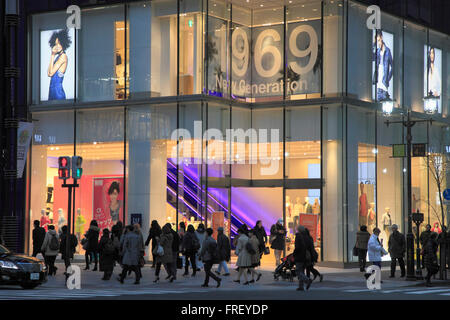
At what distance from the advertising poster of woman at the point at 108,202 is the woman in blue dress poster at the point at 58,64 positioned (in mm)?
4373

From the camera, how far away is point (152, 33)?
114 feet

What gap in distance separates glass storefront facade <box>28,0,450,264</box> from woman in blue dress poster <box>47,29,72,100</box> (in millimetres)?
58

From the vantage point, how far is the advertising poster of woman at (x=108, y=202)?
1387 inches

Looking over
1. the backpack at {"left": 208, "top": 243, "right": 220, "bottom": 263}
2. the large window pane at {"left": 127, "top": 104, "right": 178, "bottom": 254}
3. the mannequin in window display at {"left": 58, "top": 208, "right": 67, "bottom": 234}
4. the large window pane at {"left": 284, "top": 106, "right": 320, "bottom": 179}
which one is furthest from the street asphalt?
the mannequin in window display at {"left": 58, "top": 208, "right": 67, "bottom": 234}

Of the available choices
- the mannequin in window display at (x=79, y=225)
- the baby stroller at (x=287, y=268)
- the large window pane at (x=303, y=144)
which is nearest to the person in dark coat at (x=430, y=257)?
the baby stroller at (x=287, y=268)

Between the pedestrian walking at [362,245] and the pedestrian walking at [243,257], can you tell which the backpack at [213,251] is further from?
the pedestrian walking at [362,245]

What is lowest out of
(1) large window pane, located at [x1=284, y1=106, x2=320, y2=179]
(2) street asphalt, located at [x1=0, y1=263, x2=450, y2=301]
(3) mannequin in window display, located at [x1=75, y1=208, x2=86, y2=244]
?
(2) street asphalt, located at [x1=0, y1=263, x2=450, y2=301]

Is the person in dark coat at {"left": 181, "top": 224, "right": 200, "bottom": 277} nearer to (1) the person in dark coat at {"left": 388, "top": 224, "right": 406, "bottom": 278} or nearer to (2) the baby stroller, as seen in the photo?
(2) the baby stroller

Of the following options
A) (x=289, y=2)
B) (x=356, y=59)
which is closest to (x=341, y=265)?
(x=356, y=59)

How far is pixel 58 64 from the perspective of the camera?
37.2 m

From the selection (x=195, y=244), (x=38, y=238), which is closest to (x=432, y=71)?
(x=195, y=244)

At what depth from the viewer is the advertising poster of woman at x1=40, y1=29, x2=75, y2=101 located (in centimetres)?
3691

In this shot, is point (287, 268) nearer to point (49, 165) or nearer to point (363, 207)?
point (363, 207)
